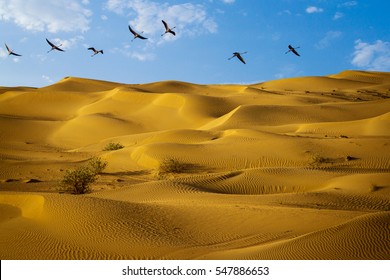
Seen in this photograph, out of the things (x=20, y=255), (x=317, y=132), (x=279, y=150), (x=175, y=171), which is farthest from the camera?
(x=317, y=132)

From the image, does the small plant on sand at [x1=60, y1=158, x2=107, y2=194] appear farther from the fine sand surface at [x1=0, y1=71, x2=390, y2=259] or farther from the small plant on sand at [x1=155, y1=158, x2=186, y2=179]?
the small plant on sand at [x1=155, y1=158, x2=186, y2=179]

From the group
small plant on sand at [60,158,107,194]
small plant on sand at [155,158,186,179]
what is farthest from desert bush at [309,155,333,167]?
small plant on sand at [60,158,107,194]

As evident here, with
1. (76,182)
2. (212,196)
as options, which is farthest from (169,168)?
(212,196)

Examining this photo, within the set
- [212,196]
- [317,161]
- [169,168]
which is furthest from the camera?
[317,161]

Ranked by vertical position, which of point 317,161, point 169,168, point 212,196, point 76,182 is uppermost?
point 317,161

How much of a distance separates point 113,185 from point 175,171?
314 centimetres

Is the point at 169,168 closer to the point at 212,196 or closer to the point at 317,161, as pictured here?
the point at 212,196

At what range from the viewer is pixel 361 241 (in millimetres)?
4918

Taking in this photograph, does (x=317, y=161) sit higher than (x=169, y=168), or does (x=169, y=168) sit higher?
(x=317, y=161)

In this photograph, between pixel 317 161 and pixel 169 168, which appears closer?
pixel 169 168

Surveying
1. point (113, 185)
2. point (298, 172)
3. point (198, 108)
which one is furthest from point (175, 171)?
point (198, 108)

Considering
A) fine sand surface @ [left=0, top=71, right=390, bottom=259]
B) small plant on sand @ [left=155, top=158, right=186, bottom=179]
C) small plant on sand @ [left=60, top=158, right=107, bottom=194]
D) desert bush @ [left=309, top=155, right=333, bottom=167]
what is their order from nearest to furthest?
fine sand surface @ [left=0, top=71, right=390, bottom=259] < small plant on sand @ [left=60, top=158, right=107, bottom=194] < small plant on sand @ [left=155, top=158, right=186, bottom=179] < desert bush @ [left=309, top=155, right=333, bottom=167]

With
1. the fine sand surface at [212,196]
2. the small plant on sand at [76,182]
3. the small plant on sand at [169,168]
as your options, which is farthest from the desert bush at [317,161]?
the small plant on sand at [76,182]
